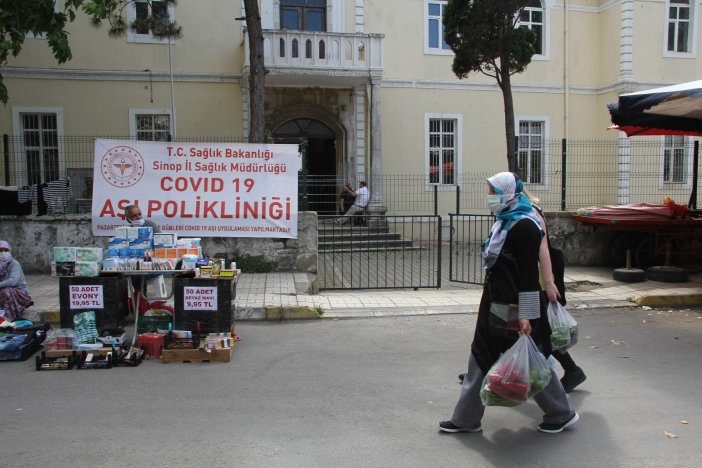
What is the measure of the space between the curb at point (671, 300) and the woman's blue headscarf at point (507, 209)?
5.72m

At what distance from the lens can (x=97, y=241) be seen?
10133 millimetres

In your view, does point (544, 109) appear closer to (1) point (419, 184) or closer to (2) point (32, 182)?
(1) point (419, 184)

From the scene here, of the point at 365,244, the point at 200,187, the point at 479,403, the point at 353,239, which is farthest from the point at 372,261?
the point at 479,403

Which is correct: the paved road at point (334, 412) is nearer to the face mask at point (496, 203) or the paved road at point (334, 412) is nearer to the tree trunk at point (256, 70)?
the face mask at point (496, 203)

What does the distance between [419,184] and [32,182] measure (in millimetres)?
10663

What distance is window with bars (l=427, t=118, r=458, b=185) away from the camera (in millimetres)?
18562

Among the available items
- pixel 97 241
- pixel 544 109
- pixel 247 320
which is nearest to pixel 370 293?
pixel 247 320

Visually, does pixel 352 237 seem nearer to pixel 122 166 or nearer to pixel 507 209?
pixel 122 166

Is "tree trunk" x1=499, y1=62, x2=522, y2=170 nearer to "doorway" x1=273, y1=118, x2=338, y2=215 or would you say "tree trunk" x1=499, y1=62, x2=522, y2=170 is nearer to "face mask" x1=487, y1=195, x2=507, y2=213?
"doorway" x1=273, y1=118, x2=338, y2=215

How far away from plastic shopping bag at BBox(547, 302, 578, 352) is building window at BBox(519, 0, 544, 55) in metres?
16.6

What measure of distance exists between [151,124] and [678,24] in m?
17.5

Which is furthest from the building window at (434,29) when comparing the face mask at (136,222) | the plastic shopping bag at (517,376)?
the plastic shopping bag at (517,376)

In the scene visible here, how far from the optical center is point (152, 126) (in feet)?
55.5

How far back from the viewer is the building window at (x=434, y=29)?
59.4ft
